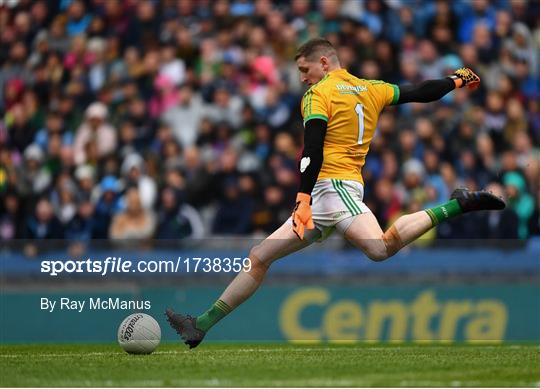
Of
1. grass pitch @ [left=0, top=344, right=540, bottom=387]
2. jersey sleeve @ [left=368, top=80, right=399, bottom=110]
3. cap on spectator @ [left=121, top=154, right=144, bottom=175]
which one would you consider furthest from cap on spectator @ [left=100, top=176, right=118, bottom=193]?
jersey sleeve @ [left=368, top=80, right=399, bottom=110]

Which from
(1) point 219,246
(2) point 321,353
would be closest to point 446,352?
(2) point 321,353

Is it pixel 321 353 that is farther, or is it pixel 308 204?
pixel 321 353

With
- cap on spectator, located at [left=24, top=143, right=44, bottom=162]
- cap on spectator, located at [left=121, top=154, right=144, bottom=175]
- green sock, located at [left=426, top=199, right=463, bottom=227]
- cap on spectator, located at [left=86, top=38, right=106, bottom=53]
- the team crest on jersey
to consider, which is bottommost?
cap on spectator, located at [left=24, top=143, right=44, bottom=162]

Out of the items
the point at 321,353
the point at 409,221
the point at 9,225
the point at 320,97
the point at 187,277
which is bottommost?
the point at 9,225

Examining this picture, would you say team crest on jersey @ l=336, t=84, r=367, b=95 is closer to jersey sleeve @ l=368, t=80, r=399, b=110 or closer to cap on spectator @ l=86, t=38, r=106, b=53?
jersey sleeve @ l=368, t=80, r=399, b=110

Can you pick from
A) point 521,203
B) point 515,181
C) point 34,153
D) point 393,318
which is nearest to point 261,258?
point 393,318

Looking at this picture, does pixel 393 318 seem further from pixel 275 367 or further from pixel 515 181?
pixel 275 367

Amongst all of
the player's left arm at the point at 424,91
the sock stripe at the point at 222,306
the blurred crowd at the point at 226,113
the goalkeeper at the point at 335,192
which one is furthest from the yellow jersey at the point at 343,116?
the blurred crowd at the point at 226,113

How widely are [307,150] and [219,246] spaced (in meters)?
4.03

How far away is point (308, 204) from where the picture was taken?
9.54 metres

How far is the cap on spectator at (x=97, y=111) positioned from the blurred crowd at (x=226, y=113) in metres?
0.03

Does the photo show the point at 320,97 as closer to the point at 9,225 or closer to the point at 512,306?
the point at 512,306

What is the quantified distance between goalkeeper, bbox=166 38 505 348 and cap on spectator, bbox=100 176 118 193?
6953 millimetres

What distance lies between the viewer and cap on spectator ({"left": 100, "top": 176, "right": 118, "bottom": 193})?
17.0 m
